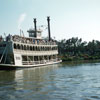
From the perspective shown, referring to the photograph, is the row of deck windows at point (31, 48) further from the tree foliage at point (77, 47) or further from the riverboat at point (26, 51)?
the tree foliage at point (77, 47)

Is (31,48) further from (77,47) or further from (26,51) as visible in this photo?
(77,47)

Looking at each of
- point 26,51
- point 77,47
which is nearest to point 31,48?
point 26,51

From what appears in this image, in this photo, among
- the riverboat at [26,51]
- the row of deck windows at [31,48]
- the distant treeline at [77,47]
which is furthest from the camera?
Answer: the distant treeline at [77,47]

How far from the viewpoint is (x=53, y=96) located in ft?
42.0

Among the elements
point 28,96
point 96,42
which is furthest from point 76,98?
point 96,42

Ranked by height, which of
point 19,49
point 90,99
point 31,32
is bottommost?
point 90,99

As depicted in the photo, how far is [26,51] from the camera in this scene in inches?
1638

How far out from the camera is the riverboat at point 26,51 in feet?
117

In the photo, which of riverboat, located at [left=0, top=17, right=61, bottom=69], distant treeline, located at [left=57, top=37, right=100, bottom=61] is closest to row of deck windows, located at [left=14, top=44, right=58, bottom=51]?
riverboat, located at [left=0, top=17, right=61, bottom=69]

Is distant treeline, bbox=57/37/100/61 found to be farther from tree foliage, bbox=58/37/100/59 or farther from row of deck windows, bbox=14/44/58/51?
row of deck windows, bbox=14/44/58/51

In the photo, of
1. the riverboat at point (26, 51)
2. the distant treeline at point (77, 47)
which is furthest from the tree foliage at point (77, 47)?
the riverboat at point (26, 51)

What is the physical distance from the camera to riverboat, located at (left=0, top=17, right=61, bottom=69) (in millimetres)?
35812

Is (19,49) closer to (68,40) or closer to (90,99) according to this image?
(90,99)

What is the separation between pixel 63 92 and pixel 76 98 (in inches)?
72.0
